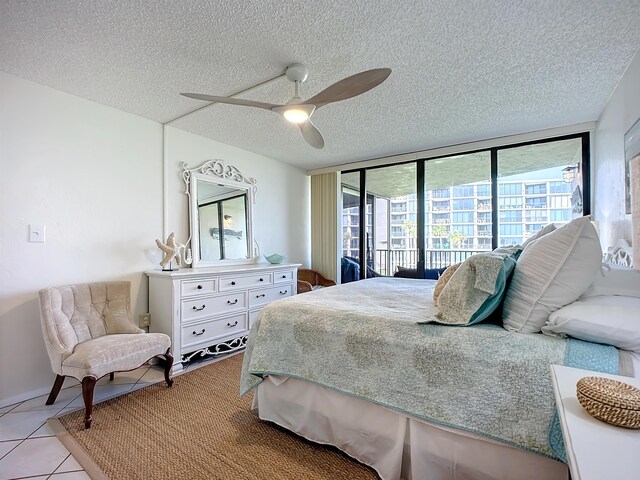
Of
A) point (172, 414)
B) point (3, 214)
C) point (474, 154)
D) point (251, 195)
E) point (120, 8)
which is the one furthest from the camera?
point (251, 195)

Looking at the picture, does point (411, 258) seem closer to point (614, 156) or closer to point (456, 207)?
point (456, 207)

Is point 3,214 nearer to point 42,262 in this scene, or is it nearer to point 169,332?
point 42,262

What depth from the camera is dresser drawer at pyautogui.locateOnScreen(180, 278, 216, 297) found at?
2865 mm

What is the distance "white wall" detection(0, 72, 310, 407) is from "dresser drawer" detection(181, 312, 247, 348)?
58 centimetres

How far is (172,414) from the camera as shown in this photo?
208 centimetres

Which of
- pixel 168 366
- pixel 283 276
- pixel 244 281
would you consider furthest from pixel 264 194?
pixel 168 366

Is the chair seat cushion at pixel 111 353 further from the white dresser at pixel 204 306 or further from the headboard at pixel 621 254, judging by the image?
the headboard at pixel 621 254

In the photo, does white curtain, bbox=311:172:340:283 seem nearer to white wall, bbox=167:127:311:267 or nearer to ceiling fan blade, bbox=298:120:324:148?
white wall, bbox=167:127:311:267

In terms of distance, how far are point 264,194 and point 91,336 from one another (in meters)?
2.64

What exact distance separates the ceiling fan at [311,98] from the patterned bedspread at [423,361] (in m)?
1.22

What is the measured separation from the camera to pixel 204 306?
302 centimetres

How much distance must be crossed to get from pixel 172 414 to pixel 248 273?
1.60 metres

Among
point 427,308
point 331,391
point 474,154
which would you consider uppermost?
point 474,154

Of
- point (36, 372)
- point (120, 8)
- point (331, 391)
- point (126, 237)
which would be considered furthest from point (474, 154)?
point (36, 372)
